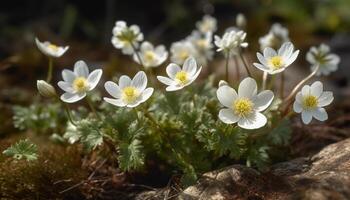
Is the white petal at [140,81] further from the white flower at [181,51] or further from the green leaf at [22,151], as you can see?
the white flower at [181,51]

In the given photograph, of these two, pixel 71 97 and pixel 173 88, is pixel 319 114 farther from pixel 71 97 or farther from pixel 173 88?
pixel 71 97

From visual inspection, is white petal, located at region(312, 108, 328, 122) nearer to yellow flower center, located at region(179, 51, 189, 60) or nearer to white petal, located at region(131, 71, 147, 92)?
white petal, located at region(131, 71, 147, 92)

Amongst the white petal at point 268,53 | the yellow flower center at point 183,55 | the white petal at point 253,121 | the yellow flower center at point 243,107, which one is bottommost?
the white petal at point 253,121

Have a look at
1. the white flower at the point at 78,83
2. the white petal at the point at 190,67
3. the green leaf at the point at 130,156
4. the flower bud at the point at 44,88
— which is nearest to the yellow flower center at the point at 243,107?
the white petal at the point at 190,67

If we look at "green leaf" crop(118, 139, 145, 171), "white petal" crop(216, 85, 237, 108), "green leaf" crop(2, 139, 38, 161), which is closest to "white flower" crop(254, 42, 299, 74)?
"white petal" crop(216, 85, 237, 108)

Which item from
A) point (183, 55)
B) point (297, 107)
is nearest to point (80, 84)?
point (183, 55)

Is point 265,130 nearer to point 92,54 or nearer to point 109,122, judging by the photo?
point 109,122
